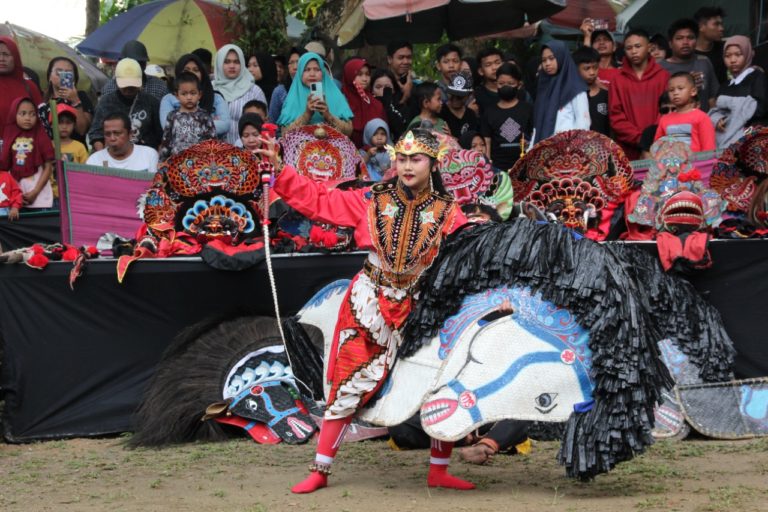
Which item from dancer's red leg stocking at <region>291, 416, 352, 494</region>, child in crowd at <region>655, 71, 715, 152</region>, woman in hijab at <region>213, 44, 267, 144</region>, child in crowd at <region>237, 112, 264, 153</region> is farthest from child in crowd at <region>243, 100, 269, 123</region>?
dancer's red leg stocking at <region>291, 416, 352, 494</region>

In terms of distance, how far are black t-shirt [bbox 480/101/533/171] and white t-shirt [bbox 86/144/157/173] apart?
260 cm

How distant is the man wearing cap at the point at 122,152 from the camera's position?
8.94 m

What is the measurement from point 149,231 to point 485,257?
311 centimetres

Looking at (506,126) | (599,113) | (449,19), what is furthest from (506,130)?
(449,19)

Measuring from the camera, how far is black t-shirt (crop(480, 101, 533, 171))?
9422 millimetres

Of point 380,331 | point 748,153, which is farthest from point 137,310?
point 748,153

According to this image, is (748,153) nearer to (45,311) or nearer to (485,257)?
(485,257)

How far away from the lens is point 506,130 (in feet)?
31.0

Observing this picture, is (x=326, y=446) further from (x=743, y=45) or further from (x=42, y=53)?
(x=42, y=53)

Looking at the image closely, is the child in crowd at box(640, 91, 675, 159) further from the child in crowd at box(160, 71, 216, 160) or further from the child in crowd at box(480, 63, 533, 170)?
the child in crowd at box(160, 71, 216, 160)

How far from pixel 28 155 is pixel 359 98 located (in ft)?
9.03

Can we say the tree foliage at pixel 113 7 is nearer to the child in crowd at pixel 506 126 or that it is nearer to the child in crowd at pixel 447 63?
the child in crowd at pixel 447 63

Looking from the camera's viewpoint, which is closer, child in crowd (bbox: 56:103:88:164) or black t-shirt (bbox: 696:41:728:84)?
child in crowd (bbox: 56:103:88:164)

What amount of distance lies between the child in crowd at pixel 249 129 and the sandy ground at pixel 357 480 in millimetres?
2417
